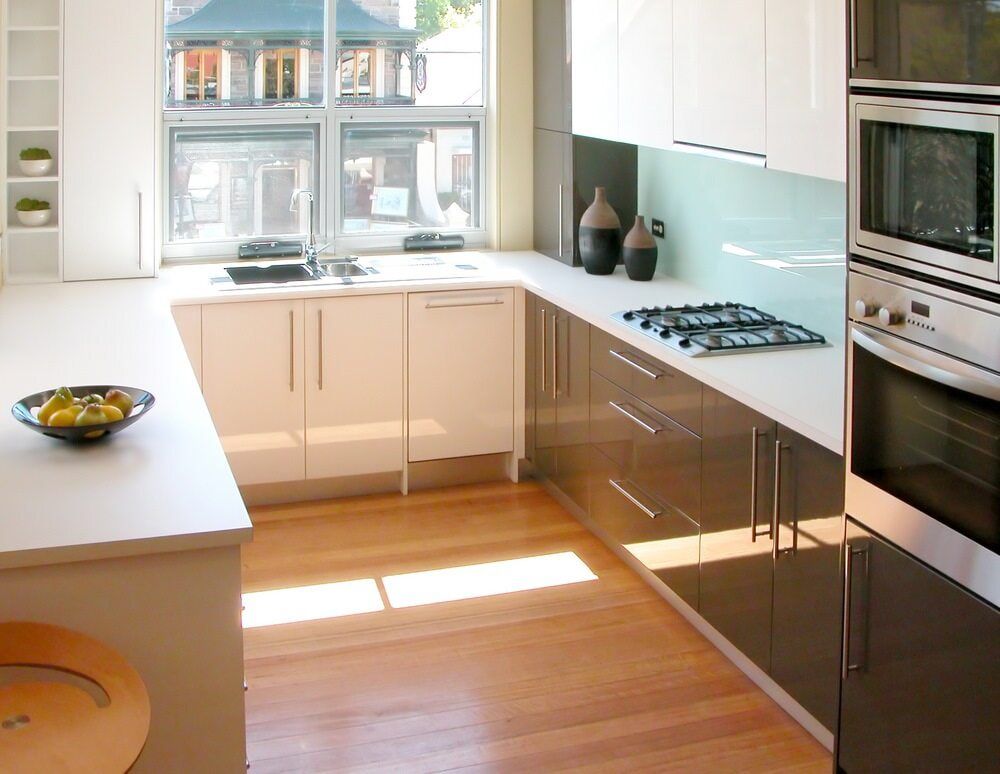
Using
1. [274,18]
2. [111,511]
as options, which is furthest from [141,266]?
[111,511]

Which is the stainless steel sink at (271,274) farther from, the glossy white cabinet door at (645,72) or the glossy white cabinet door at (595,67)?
the glossy white cabinet door at (645,72)

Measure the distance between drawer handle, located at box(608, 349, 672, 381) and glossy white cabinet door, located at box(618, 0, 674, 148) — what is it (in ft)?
2.31

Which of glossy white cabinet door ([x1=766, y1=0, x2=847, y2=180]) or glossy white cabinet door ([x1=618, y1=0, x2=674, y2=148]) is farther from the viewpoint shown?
glossy white cabinet door ([x1=618, y1=0, x2=674, y2=148])

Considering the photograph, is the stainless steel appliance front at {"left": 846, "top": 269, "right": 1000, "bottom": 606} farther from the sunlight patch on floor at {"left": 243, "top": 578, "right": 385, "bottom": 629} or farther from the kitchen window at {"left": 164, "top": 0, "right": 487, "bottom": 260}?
the kitchen window at {"left": 164, "top": 0, "right": 487, "bottom": 260}

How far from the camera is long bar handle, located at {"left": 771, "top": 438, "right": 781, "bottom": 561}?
321cm

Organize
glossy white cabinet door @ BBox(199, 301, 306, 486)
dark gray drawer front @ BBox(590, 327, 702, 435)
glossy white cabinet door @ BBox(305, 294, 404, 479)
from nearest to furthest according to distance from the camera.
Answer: dark gray drawer front @ BBox(590, 327, 702, 435), glossy white cabinet door @ BBox(199, 301, 306, 486), glossy white cabinet door @ BBox(305, 294, 404, 479)

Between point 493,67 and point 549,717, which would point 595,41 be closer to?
point 493,67

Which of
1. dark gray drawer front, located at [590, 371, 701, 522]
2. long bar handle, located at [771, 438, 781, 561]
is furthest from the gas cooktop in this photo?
long bar handle, located at [771, 438, 781, 561]

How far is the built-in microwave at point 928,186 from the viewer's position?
2.22m

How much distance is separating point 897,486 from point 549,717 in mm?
1259

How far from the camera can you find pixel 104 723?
6.04 feet

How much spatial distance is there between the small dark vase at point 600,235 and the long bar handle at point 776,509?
1931mm

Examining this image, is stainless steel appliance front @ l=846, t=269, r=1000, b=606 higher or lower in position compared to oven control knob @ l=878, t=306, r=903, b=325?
lower

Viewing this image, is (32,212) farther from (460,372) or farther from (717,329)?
(717,329)
